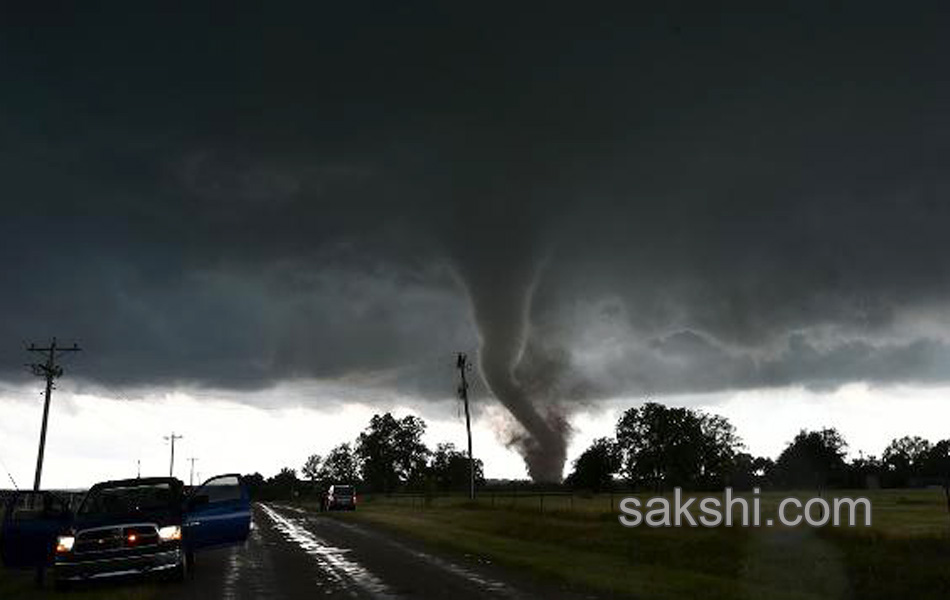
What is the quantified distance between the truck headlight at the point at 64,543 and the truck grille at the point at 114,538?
8cm

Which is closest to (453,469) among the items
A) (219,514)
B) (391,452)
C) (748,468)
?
(391,452)

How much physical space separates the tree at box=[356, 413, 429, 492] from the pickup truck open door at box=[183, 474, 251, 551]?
544ft

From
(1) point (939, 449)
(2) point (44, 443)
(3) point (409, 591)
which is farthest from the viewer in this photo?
(1) point (939, 449)

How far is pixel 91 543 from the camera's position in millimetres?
15758

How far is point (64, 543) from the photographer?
15.7m

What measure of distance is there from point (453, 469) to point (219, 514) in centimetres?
16685

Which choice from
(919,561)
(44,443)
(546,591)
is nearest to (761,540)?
(919,561)

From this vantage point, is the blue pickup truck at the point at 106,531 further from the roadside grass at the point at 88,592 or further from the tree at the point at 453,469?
the tree at the point at 453,469

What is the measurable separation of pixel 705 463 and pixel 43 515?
6097 inches

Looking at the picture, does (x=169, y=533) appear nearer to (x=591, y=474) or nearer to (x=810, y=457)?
(x=591, y=474)

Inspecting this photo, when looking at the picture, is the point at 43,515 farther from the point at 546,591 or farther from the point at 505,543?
the point at 505,543

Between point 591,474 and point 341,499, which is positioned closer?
point 341,499

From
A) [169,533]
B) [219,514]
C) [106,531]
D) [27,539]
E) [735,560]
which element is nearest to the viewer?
[106,531]

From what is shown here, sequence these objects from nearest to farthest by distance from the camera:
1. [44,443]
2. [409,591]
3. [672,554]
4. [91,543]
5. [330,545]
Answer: [409,591]
[91,543]
[672,554]
[330,545]
[44,443]
